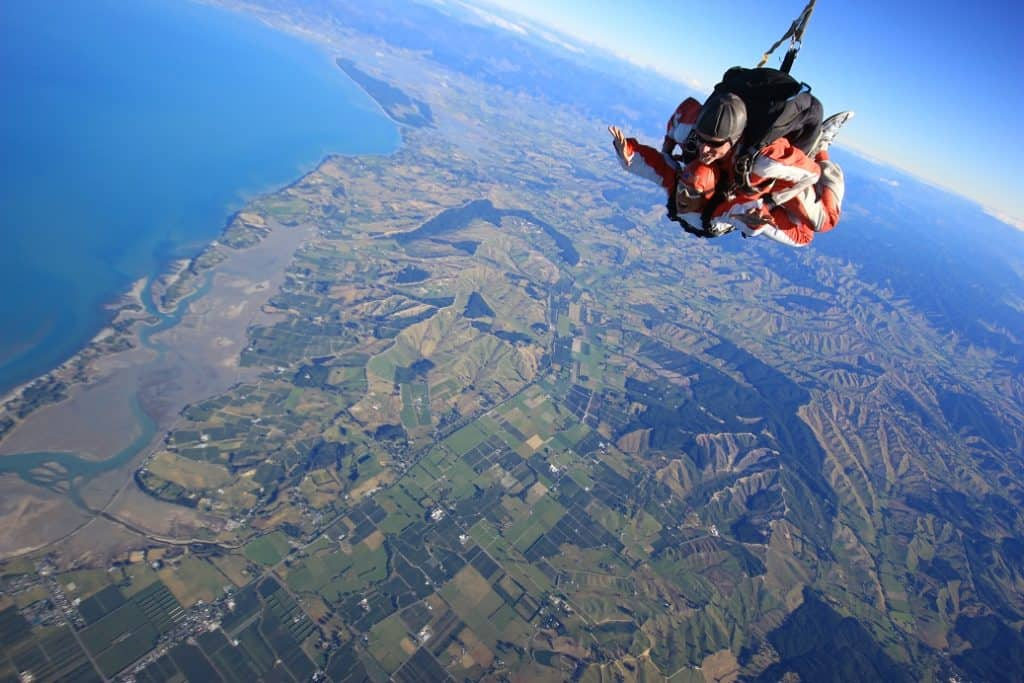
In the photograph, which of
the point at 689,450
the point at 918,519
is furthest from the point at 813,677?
the point at 918,519

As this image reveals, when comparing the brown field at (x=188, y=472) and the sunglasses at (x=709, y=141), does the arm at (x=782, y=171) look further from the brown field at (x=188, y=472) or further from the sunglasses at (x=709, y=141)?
the brown field at (x=188, y=472)

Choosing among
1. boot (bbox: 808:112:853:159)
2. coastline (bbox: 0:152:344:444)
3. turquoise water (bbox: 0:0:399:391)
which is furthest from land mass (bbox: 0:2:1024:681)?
boot (bbox: 808:112:853:159)

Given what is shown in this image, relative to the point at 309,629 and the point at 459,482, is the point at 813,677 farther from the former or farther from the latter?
the point at 309,629

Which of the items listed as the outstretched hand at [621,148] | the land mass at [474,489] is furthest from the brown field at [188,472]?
the outstretched hand at [621,148]

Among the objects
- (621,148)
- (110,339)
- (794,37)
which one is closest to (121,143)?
(110,339)

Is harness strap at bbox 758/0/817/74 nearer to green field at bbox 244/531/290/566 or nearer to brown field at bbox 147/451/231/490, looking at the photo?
green field at bbox 244/531/290/566

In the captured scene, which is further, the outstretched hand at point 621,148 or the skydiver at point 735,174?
the outstretched hand at point 621,148

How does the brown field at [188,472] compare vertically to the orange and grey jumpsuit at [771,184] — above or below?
below
